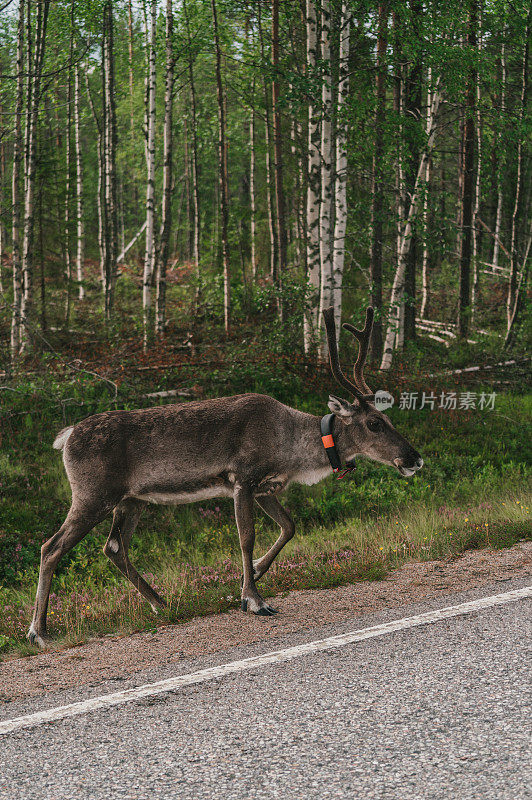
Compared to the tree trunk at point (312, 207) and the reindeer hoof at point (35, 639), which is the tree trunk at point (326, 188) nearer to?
the tree trunk at point (312, 207)

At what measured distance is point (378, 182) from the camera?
15047mm

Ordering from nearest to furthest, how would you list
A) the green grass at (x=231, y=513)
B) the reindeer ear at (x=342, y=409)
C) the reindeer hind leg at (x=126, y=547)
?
Answer: the reindeer hind leg at (x=126, y=547), the reindeer ear at (x=342, y=409), the green grass at (x=231, y=513)

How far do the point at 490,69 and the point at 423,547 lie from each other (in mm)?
12039

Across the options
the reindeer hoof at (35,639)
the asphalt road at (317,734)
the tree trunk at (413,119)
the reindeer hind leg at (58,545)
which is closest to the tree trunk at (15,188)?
the tree trunk at (413,119)

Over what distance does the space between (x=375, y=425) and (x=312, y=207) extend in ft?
32.2

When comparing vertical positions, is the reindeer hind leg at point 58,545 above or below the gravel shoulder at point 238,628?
above

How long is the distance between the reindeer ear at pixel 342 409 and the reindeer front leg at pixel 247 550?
104 cm

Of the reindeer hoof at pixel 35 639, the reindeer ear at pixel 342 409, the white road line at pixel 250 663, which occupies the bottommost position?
the reindeer hoof at pixel 35 639

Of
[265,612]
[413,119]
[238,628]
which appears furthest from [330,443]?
[413,119]

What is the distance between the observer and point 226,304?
21812mm

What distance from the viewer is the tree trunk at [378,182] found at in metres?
15.5

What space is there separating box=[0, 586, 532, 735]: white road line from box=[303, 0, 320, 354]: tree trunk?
9.63 metres

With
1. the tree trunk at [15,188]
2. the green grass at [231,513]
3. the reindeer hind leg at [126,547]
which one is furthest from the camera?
the tree trunk at [15,188]

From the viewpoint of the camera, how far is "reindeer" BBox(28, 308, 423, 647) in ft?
19.8
